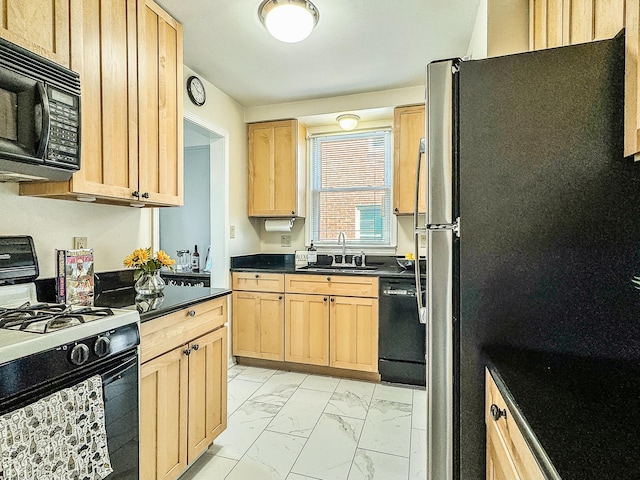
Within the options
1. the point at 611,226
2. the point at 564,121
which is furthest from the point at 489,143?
the point at 611,226

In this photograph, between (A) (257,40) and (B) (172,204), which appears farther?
(A) (257,40)

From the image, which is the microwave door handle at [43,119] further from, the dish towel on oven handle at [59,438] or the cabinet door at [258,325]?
the cabinet door at [258,325]

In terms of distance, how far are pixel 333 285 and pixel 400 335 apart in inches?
27.4

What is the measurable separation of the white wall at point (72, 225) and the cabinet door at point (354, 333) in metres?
1.63

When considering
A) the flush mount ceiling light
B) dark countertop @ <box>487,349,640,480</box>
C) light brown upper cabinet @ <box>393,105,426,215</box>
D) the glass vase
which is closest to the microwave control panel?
the glass vase

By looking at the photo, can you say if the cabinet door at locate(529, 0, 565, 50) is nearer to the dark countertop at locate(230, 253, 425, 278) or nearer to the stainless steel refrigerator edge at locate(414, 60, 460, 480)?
the stainless steel refrigerator edge at locate(414, 60, 460, 480)

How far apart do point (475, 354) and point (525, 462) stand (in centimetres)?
49

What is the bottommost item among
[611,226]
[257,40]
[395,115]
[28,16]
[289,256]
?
[289,256]

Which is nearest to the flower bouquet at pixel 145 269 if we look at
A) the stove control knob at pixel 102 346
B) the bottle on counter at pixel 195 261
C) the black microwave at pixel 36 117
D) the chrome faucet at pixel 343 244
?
the black microwave at pixel 36 117

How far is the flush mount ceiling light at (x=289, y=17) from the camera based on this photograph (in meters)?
1.91

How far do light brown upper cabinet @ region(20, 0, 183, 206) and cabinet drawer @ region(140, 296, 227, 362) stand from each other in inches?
25.6

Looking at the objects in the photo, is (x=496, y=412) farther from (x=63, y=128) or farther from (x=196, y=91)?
(x=196, y=91)

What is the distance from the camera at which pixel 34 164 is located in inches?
49.4

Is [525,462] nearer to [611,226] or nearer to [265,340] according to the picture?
[611,226]
